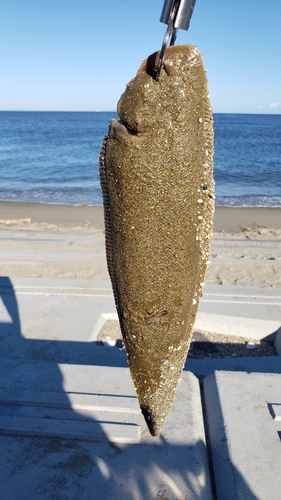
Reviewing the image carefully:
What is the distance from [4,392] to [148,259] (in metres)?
2.25

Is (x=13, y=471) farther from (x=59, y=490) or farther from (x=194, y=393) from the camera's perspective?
(x=194, y=393)

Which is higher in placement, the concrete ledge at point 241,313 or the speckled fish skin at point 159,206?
the speckled fish skin at point 159,206

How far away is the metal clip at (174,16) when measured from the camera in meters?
Answer: 1.69

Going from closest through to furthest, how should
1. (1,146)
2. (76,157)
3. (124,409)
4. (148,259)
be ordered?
(148,259), (124,409), (76,157), (1,146)

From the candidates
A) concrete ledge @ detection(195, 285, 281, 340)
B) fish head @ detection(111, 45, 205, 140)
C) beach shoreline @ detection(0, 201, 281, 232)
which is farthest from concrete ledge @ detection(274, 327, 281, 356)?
beach shoreline @ detection(0, 201, 281, 232)

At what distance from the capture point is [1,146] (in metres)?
35.7

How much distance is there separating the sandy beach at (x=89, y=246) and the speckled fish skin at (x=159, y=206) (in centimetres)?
491

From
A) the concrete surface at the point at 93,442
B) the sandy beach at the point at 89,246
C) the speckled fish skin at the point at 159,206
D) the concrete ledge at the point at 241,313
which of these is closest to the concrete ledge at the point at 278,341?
the concrete ledge at the point at 241,313

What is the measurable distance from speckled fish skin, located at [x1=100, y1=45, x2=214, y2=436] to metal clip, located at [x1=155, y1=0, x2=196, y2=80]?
0.07 metres

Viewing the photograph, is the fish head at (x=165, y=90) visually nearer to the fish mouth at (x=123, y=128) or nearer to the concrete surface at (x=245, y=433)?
the fish mouth at (x=123, y=128)

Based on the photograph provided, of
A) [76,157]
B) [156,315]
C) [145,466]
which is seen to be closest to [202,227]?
[156,315]

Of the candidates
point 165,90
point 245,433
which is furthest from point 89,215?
point 165,90

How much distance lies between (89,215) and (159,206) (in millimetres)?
11760

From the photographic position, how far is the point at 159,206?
6.38ft
